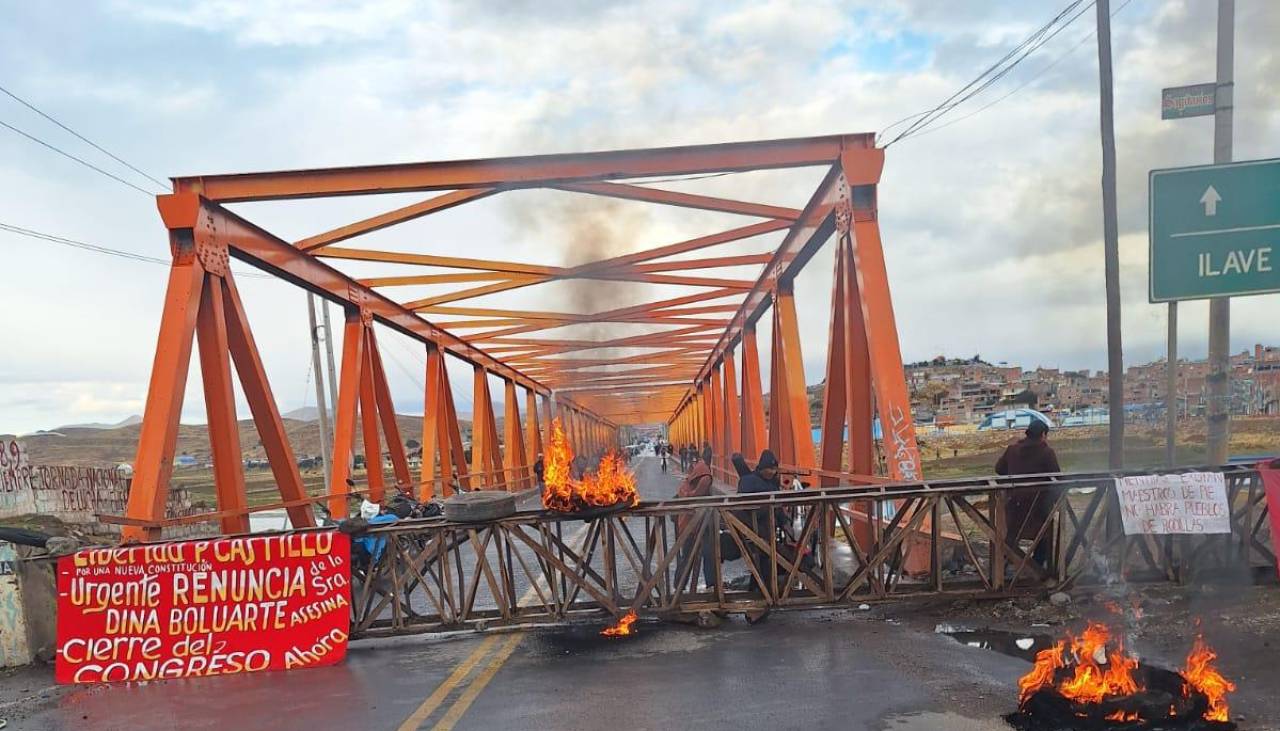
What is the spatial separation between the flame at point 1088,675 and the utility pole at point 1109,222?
249 inches

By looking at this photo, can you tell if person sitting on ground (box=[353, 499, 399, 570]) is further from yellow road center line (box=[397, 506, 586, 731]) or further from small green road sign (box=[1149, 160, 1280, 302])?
small green road sign (box=[1149, 160, 1280, 302])

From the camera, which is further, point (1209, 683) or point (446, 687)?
point (446, 687)

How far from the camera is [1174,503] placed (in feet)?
25.4

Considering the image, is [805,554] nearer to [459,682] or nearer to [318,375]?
[459,682]

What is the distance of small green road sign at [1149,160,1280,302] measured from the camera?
8.24m

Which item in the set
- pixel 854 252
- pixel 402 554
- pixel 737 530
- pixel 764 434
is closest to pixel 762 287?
pixel 764 434

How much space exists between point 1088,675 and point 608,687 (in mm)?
3067

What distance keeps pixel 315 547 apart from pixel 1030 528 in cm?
704

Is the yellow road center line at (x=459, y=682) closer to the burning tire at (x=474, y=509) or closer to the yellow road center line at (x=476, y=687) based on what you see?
the yellow road center line at (x=476, y=687)

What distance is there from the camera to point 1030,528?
8.33 metres

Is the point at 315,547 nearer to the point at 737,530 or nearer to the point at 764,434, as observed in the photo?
the point at 737,530

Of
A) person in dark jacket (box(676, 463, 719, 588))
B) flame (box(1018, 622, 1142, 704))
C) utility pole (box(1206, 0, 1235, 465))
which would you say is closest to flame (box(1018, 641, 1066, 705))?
flame (box(1018, 622, 1142, 704))

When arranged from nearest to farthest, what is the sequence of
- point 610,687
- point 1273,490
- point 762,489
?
point 610,687
point 1273,490
point 762,489

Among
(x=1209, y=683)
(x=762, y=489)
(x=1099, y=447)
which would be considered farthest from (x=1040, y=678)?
(x=1099, y=447)
